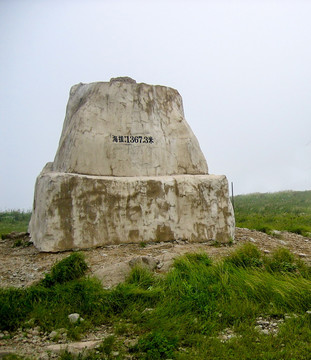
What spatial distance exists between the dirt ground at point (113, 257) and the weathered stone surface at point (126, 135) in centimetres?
168

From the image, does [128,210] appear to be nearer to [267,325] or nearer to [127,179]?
[127,179]

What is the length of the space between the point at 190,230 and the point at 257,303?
3116 millimetres

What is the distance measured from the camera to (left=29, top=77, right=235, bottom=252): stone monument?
6.93m

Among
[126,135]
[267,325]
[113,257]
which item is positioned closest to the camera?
[267,325]

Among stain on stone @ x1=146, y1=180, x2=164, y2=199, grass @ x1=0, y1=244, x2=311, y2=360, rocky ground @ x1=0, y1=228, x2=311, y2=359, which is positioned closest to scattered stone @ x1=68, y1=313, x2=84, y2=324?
grass @ x1=0, y1=244, x2=311, y2=360

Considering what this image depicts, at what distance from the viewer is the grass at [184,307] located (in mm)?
3549

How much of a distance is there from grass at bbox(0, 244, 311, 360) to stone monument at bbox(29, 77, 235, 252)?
5.07 feet

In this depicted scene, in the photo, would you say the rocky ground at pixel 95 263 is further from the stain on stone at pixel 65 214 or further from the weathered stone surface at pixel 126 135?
the weathered stone surface at pixel 126 135

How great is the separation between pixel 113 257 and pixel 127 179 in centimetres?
171

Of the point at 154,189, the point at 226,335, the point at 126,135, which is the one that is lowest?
the point at 226,335

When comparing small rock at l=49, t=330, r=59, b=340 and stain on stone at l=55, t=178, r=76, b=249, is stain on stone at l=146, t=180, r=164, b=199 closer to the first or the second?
stain on stone at l=55, t=178, r=76, b=249

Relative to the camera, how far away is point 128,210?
726 cm

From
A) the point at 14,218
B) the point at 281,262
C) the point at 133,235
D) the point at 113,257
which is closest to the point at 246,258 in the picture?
the point at 281,262

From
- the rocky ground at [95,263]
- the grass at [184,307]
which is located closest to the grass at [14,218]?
the rocky ground at [95,263]
